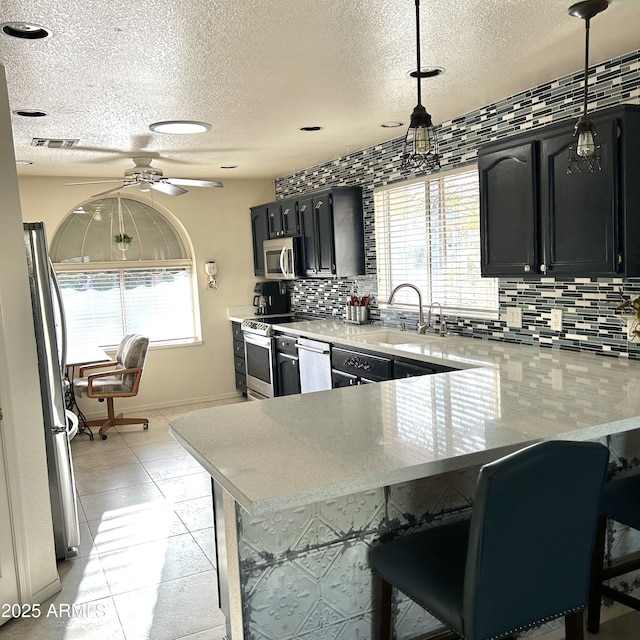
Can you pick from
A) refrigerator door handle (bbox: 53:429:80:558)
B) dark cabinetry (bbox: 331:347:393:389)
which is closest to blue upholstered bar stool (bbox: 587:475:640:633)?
dark cabinetry (bbox: 331:347:393:389)

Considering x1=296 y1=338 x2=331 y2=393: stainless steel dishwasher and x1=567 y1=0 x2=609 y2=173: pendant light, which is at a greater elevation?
x1=567 y1=0 x2=609 y2=173: pendant light

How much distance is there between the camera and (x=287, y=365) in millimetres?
5660

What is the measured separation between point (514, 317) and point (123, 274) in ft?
14.2

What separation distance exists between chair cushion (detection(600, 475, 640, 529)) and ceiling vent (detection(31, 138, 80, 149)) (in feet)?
12.9

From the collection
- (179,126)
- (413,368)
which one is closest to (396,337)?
(413,368)

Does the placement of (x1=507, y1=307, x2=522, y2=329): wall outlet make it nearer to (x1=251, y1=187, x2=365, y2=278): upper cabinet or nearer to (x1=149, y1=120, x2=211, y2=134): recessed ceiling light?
(x1=251, y1=187, x2=365, y2=278): upper cabinet

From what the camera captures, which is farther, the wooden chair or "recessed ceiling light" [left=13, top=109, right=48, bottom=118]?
the wooden chair

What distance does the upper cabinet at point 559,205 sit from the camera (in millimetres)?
2730

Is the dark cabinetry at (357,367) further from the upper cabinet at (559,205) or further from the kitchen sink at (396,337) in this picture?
the upper cabinet at (559,205)

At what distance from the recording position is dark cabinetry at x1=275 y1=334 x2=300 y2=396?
5504 mm

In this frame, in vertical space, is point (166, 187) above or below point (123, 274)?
above

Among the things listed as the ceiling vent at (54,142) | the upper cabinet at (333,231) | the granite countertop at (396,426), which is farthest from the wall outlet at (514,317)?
the ceiling vent at (54,142)

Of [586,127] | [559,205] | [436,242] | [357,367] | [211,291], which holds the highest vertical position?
[586,127]

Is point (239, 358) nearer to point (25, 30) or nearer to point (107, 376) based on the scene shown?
point (107, 376)
